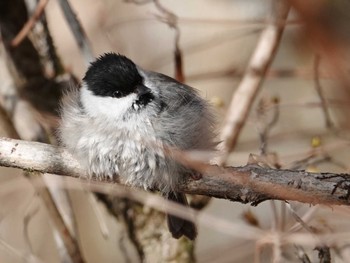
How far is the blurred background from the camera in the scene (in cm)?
192

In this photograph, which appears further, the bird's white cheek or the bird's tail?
the bird's tail

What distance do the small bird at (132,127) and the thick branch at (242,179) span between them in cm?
8

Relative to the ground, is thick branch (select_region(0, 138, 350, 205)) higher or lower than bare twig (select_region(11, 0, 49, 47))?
lower

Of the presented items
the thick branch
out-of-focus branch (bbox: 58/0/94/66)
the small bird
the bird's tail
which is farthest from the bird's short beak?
out-of-focus branch (bbox: 58/0/94/66)

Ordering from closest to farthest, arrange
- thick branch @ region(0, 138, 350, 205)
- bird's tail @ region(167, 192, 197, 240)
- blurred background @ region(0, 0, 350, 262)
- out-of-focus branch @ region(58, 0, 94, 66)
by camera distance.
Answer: thick branch @ region(0, 138, 350, 205) < blurred background @ region(0, 0, 350, 262) < bird's tail @ region(167, 192, 197, 240) < out-of-focus branch @ region(58, 0, 94, 66)

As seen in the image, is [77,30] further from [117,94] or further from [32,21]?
[117,94]

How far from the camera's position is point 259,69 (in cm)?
254

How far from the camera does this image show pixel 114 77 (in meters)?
1.92

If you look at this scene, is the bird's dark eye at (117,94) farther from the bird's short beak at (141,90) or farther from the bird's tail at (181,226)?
the bird's tail at (181,226)

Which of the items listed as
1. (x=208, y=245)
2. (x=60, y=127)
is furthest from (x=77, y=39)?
(x=208, y=245)

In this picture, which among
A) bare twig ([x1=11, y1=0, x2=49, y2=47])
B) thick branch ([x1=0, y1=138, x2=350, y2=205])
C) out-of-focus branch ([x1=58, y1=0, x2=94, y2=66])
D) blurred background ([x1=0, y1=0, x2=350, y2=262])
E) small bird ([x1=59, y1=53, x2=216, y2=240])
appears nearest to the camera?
thick branch ([x1=0, y1=138, x2=350, y2=205])

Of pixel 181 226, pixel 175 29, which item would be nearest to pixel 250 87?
pixel 175 29

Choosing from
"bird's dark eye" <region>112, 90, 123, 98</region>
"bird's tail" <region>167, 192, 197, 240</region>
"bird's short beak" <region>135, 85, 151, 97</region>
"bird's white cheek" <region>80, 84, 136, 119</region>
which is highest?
"bird's short beak" <region>135, 85, 151, 97</region>

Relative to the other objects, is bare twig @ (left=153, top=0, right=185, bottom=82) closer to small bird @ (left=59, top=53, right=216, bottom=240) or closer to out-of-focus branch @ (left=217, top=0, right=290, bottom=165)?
out-of-focus branch @ (left=217, top=0, right=290, bottom=165)
